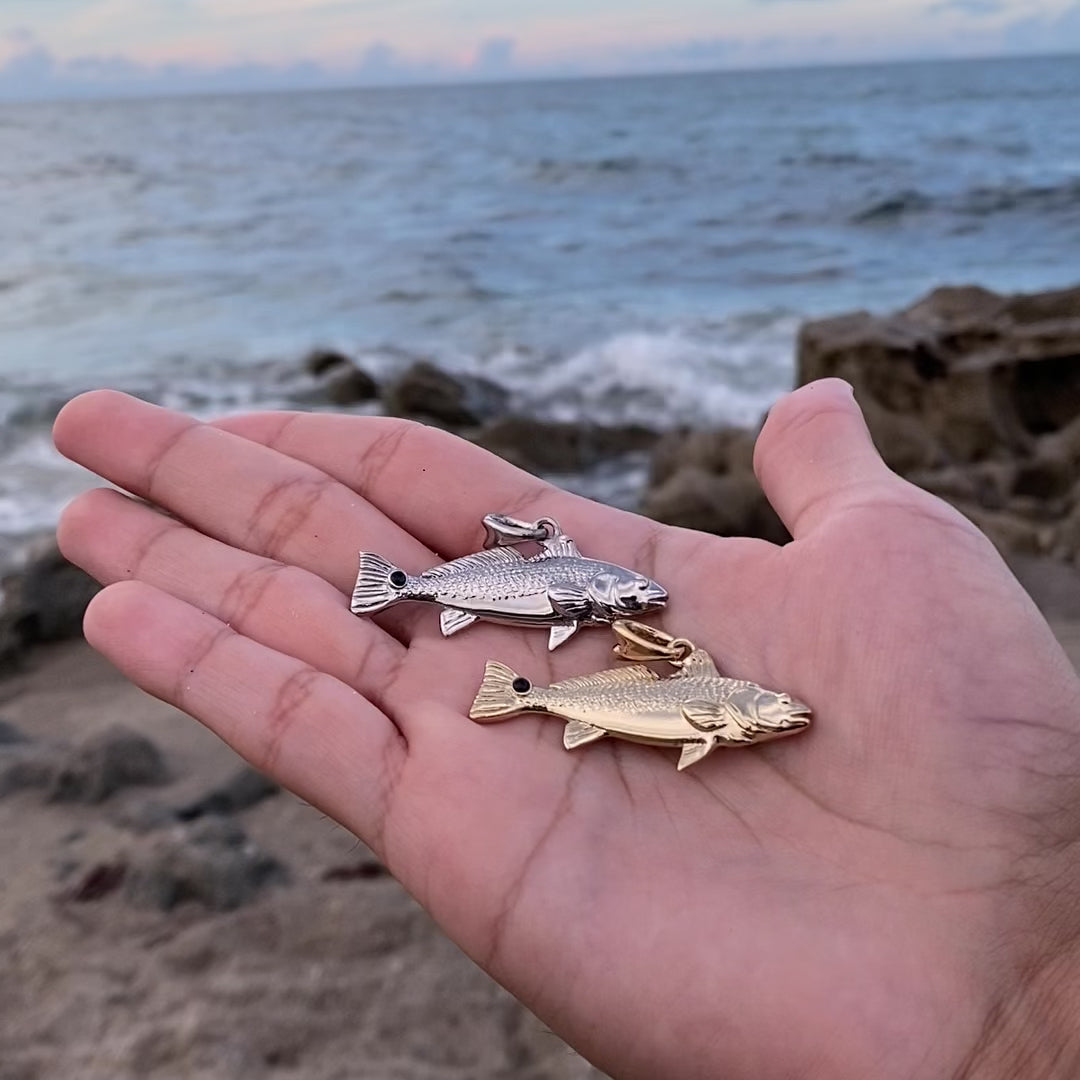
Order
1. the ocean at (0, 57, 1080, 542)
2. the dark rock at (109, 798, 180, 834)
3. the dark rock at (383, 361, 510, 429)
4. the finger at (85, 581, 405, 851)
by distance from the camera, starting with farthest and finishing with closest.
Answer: the ocean at (0, 57, 1080, 542)
the dark rock at (383, 361, 510, 429)
the dark rock at (109, 798, 180, 834)
the finger at (85, 581, 405, 851)

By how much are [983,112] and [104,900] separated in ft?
129

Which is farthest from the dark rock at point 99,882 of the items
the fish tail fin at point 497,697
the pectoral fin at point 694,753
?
the pectoral fin at point 694,753

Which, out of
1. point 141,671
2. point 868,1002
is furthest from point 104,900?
point 868,1002

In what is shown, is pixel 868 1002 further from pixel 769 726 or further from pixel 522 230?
pixel 522 230

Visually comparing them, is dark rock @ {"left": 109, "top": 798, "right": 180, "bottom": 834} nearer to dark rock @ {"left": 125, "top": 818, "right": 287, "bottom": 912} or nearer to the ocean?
dark rock @ {"left": 125, "top": 818, "right": 287, "bottom": 912}

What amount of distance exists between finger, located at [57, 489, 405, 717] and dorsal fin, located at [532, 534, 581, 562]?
20.4 inches

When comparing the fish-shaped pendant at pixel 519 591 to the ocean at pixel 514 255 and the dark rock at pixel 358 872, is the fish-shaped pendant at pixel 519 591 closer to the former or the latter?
the dark rock at pixel 358 872

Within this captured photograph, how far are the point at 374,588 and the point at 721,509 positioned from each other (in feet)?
12.1

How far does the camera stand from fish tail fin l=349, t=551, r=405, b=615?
263 cm

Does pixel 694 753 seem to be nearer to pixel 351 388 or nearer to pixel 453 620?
pixel 453 620

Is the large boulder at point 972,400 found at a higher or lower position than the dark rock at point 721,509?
higher

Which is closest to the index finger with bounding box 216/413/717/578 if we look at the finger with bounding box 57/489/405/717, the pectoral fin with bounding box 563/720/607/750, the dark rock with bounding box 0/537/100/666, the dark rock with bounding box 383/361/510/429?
the finger with bounding box 57/489/405/717

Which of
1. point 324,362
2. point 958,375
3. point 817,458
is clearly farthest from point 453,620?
point 324,362

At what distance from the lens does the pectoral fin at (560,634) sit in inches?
105
